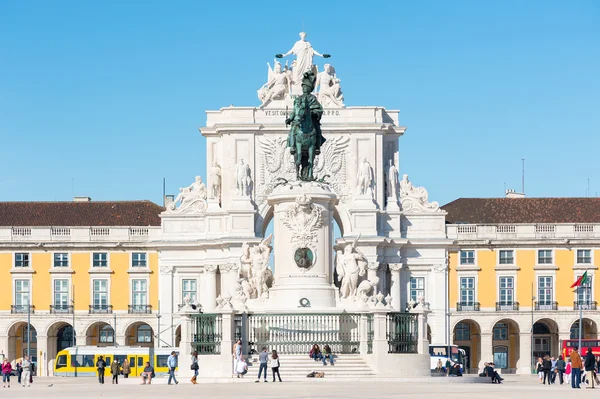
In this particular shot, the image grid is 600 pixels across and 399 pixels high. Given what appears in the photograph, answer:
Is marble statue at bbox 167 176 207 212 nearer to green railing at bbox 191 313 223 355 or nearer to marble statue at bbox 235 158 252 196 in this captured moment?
marble statue at bbox 235 158 252 196

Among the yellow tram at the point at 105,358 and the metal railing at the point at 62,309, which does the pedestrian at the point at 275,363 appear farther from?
the metal railing at the point at 62,309

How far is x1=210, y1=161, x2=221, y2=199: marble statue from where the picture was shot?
102m

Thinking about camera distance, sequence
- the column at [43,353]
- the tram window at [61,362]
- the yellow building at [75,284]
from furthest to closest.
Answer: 1. the yellow building at [75,284]
2. the column at [43,353]
3. the tram window at [61,362]

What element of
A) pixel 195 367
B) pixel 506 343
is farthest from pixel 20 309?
pixel 195 367

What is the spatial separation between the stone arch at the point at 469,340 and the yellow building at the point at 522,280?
14 cm

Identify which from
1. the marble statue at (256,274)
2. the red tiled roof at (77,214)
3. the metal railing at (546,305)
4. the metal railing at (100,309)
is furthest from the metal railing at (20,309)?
the marble statue at (256,274)

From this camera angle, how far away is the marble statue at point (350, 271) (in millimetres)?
52062

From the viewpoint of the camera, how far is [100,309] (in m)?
105

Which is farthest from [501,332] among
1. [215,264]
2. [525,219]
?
[215,264]

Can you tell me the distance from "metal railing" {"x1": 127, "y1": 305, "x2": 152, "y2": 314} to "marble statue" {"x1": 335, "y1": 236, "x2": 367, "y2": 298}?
53504 millimetres

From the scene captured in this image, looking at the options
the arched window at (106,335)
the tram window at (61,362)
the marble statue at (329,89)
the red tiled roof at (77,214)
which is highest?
the marble statue at (329,89)

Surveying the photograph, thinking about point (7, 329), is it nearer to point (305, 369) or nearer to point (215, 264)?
point (215, 264)

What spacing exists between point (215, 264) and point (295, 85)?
38.6 ft

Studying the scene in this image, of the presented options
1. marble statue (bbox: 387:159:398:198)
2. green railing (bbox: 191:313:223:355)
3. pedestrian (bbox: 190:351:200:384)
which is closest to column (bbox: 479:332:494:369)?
marble statue (bbox: 387:159:398:198)
